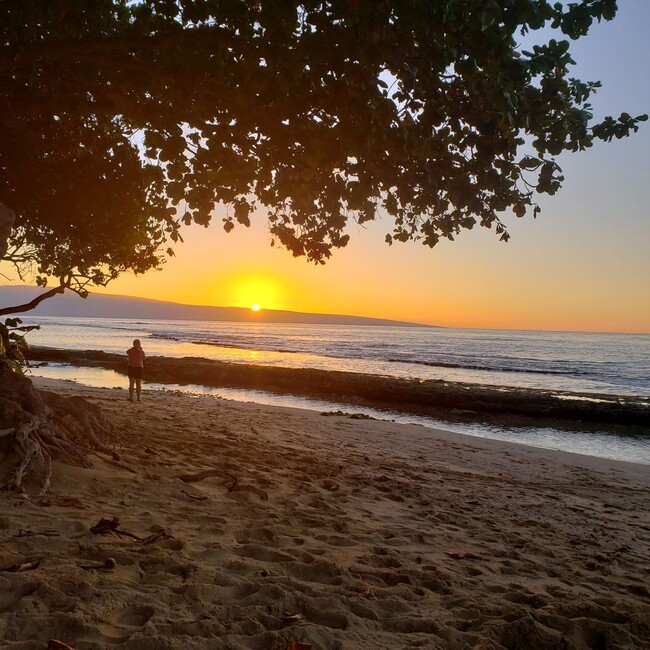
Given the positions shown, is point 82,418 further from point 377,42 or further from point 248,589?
point 377,42

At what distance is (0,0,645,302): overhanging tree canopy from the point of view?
4.90 metres

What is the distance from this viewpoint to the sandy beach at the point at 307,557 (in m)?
3.40

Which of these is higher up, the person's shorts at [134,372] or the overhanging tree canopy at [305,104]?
the overhanging tree canopy at [305,104]

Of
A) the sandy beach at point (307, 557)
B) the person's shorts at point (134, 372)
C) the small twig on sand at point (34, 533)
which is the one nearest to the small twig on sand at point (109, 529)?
the sandy beach at point (307, 557)

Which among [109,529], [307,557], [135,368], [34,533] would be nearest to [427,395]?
[135,368]

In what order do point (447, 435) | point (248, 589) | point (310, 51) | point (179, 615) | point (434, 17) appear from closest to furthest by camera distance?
point (179, 615)
point (248, 589)
point (434, 17)
point (310, 51)
point (447, 435)

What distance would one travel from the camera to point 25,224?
10.4 metres

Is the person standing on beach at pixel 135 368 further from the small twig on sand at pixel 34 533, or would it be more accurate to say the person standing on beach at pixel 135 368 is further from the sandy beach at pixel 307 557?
the small twig on sand at pixel 34 533

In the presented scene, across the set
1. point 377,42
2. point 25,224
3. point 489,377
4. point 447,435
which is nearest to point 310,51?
point 377,42

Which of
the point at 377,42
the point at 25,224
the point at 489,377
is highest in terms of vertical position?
the point at 377,42

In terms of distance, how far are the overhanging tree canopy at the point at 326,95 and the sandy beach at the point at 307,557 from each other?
345cm

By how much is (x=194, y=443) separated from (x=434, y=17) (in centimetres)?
732

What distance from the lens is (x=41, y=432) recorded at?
6.52 meters

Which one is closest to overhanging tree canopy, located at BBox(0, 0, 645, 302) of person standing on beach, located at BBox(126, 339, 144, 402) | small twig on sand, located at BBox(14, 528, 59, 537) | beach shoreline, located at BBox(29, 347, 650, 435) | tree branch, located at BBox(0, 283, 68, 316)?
tree branch, located at BBox(0, 283, 68, 316)
